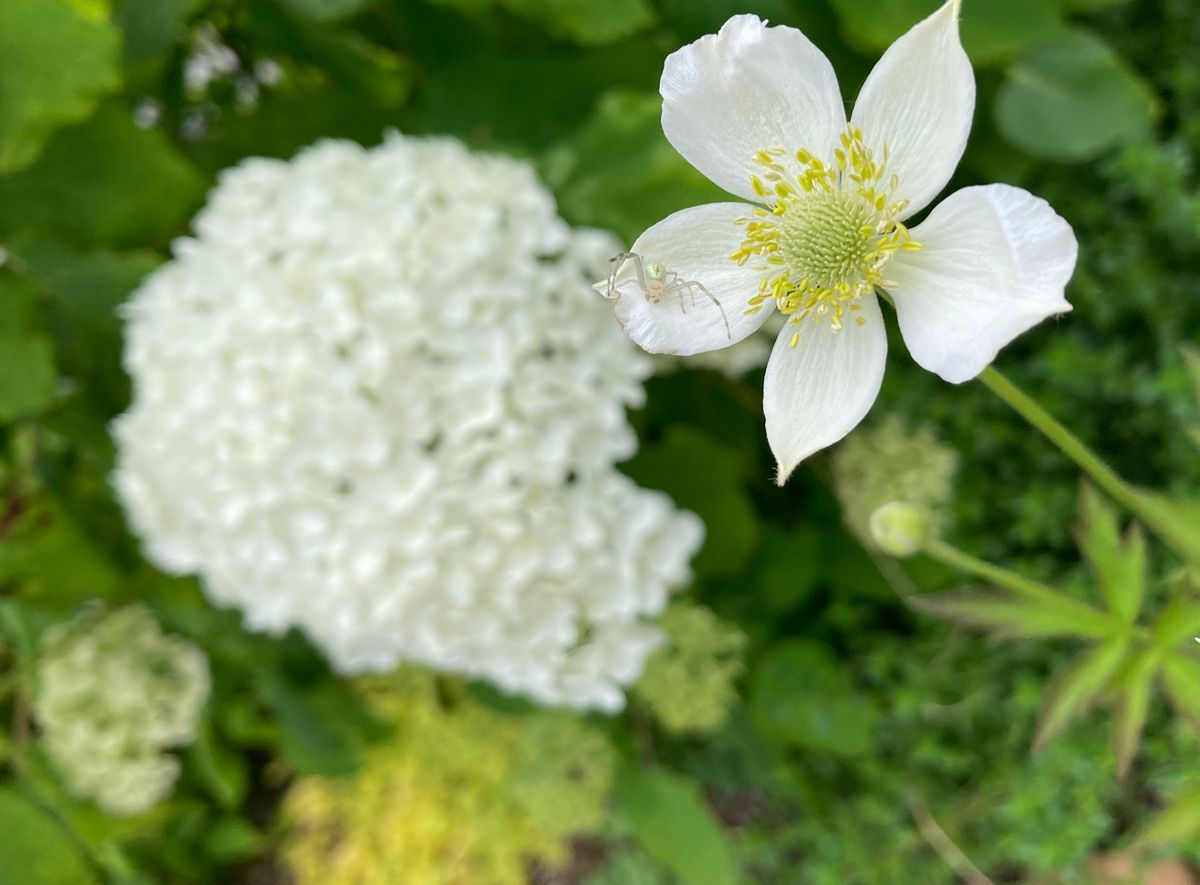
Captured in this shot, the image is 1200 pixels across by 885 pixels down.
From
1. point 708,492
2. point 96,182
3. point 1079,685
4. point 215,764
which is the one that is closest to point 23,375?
point 96,182

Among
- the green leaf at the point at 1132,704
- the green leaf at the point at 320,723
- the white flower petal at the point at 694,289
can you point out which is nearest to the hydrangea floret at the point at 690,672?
the green leaf at the point at 320,723

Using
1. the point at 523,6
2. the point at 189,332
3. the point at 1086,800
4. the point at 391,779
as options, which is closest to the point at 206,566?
the point at 189,332

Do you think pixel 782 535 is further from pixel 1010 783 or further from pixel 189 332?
pixel 189 332

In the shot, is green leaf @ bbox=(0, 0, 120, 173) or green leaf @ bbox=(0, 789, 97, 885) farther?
green leaf @ bbox=(0, 789, 97, 885)

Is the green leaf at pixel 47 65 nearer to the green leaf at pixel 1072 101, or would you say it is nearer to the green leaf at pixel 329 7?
the green leaf at pixel 329 7

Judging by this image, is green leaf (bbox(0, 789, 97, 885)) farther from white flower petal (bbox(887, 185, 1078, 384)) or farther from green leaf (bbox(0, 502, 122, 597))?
white flower petal (bbox(887, 185, 1078, 384))

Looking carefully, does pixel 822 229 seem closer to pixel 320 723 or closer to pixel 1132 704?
pixel 1132 704

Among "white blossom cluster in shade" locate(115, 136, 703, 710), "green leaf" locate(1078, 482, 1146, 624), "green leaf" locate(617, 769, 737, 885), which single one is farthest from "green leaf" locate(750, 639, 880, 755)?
"green leaf" locate(1078, 482, 1146, 624)
